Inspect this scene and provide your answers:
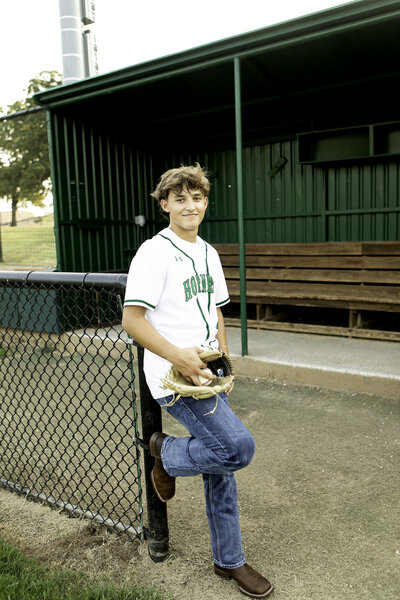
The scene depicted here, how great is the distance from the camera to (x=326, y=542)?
263cm

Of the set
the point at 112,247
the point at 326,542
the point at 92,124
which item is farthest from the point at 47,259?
the point at 326,542

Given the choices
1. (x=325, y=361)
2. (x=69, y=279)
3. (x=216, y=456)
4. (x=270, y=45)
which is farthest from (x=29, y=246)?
(x=216, y=456)

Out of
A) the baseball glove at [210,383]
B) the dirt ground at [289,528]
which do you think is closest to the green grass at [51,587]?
the dirt ground at [289,528]

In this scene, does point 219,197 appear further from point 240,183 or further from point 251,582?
point 251,582

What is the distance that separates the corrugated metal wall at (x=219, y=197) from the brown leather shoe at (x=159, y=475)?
5836mm

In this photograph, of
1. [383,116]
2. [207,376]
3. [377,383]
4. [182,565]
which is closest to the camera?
[207,376]

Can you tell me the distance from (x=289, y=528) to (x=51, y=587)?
1289mm

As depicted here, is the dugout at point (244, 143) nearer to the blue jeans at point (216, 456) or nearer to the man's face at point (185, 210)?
the man's face at point (185, 210)

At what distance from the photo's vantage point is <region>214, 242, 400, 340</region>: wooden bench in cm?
632

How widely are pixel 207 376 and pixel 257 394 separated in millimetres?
3275

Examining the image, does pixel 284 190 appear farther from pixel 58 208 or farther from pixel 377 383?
pixel 377 383

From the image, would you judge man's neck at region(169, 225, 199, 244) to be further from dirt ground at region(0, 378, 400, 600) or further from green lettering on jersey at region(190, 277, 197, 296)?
dirt ground at region(0, 378, 400, 600)

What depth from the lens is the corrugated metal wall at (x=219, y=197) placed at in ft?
25.0

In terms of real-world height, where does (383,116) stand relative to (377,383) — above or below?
above
